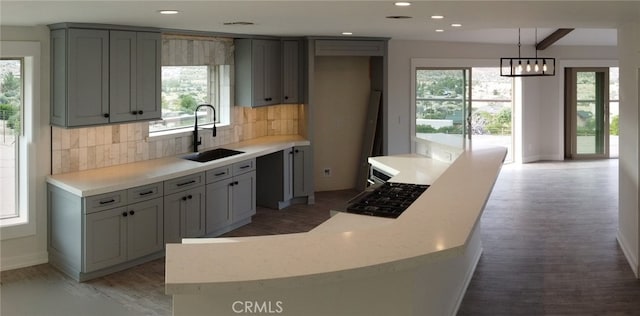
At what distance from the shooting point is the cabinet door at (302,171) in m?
7.88

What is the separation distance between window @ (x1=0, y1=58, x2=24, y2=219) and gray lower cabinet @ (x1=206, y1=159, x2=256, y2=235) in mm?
1735

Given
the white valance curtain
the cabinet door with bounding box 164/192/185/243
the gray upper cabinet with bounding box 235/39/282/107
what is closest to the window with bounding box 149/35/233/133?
the white valance curtain

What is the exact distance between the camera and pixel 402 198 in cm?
417

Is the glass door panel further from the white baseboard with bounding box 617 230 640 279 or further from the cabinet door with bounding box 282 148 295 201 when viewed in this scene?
the white baseboard with bounding box 617 230 640 279

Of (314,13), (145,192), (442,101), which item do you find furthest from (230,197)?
(442,101)

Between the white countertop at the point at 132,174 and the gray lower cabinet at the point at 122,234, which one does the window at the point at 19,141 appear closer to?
the white countertop at the point at 132,174

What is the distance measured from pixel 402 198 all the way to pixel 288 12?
64.2 inches

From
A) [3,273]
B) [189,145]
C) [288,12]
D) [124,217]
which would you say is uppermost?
[288,12]

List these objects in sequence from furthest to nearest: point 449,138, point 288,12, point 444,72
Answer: point 444,72, point 449,138, point 288,12

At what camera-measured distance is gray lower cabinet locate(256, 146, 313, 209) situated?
7.71m

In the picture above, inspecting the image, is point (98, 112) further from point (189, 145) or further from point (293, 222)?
point (293, 222)

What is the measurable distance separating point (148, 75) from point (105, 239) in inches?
65.3

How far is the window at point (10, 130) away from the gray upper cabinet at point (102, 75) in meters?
0.30

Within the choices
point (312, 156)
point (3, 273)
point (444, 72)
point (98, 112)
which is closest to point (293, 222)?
point (312, 156)
